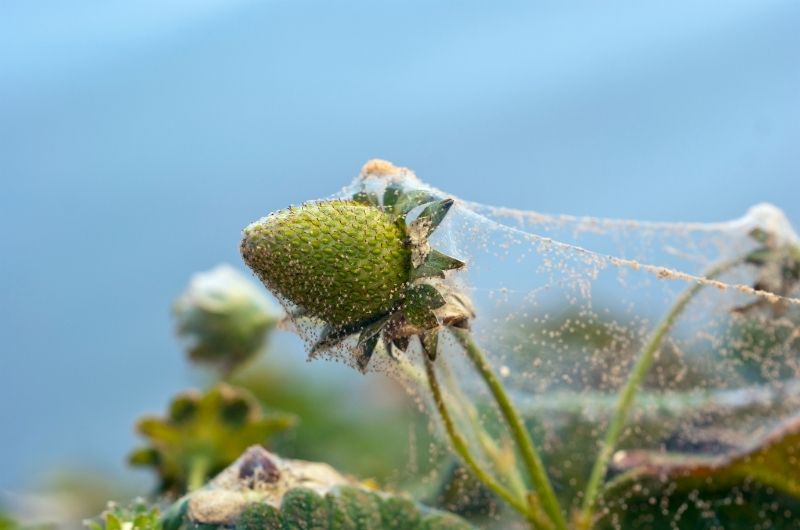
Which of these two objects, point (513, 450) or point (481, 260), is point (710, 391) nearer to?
point (513, 450)

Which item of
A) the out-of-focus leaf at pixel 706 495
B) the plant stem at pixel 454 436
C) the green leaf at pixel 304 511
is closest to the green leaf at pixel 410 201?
the plant stem at pixel 454 436

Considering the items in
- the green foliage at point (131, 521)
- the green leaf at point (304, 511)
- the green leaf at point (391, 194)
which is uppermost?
the green leaf at point (391, 194)

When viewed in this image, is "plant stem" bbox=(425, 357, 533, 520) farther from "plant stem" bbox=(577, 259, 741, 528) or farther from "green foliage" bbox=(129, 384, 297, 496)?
"green foliage" bbox=(129, 384, 297, 496)

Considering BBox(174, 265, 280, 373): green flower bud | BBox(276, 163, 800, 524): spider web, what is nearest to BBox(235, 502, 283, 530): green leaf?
BBox(276, 163, 800, 524): spider web

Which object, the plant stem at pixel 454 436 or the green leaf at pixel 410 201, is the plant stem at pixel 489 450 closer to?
the plant stem at pixel 454 436

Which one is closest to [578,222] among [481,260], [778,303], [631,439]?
[481,260]

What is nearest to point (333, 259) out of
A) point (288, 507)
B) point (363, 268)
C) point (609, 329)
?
point (363, 268)

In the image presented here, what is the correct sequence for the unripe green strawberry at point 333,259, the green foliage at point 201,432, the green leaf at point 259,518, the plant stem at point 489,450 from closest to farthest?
1. the unripe green strawberry at point 333,259
2. the green leaf at point 259,518
3. the plant stem at point 489,450
4. the green foliage at point 201,432
